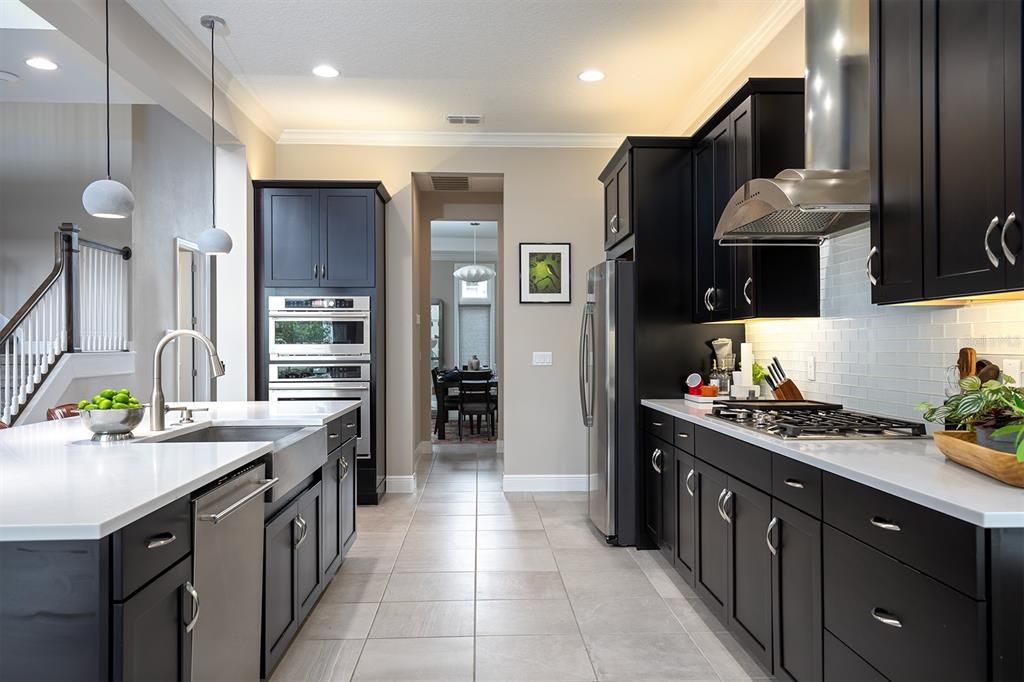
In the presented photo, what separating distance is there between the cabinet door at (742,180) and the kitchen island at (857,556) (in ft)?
2.10

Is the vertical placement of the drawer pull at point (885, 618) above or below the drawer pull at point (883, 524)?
below

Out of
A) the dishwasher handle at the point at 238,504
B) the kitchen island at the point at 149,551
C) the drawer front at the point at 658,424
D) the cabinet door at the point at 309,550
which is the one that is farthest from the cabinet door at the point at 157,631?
the drawer front at the point at 658,424

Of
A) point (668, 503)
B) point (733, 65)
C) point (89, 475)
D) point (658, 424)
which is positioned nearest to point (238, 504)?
point (89, 475)

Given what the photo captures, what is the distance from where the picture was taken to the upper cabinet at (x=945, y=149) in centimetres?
147

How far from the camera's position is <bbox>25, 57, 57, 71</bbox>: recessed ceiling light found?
4.21 m

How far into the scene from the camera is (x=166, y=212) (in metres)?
6.63

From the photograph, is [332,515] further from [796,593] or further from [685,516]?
[796,593]

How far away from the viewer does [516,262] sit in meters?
5.41

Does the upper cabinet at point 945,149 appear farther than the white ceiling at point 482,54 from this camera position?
No

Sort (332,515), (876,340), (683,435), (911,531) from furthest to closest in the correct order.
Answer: (683,435)
(332,515)
(876,340)
(911,531)

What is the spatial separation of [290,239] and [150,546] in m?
3.91

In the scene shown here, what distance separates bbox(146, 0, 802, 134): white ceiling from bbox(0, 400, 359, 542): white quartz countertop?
7.51 feet

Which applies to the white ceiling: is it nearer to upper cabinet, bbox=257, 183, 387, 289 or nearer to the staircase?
upper cabinet, bbox=257, 183, 387, 289

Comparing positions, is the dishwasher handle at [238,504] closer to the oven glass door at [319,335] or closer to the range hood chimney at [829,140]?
the range hood chimney at [829,140]
